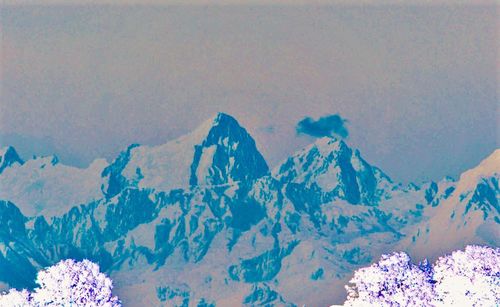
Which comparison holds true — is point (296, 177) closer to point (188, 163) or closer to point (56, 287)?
point (188, 163)

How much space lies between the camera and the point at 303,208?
150875mm

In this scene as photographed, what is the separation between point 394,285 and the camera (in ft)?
255

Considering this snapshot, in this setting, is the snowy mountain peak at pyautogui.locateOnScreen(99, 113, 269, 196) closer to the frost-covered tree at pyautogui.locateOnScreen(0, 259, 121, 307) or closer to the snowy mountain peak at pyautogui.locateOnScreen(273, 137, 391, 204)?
the snowy mountain peak at pyautogui.locateOnScreen(273, 137, 391, 204)

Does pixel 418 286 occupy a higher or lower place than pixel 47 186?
lower

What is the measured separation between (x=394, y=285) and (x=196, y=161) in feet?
273

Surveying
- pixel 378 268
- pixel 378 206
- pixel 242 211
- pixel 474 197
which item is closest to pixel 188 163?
pixel 242 211

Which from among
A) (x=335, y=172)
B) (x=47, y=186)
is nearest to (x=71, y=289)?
(x=47, y=186)

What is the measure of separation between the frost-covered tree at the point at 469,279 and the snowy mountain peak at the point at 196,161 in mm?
52960

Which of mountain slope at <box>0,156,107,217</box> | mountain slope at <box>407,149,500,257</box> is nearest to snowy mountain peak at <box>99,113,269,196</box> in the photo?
mountain slope at <box>0,156,107,217</box>

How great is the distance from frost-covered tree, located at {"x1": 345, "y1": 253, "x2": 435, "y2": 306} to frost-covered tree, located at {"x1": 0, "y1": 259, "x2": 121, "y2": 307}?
14.8 m

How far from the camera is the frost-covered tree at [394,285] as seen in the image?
76812 mm

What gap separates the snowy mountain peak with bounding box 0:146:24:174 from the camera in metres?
127

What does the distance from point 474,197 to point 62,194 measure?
1930 inches

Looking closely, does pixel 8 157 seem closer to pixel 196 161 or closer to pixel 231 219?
pixel 196 161
